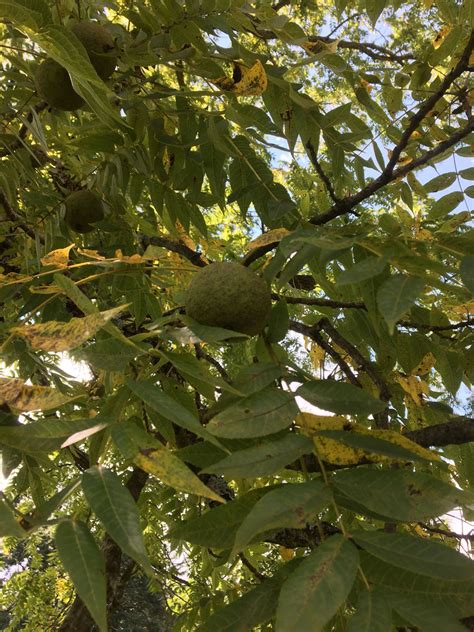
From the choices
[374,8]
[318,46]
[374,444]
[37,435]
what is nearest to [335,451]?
[374,444]

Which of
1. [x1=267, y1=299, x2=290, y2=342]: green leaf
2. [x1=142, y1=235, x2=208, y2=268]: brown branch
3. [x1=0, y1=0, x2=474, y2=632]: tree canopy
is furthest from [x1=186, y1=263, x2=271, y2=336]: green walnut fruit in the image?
[x1=142, y1=235, x2=208, y2=268]: brown branch

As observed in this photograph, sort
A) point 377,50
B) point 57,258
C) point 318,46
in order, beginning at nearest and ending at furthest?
point 57,258 < point 318,46 < point 377,50

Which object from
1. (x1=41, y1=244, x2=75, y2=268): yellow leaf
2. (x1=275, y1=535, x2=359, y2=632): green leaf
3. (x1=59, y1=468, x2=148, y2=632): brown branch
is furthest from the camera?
(x1=59, y1=468, x2=148, y2=632): brown branch

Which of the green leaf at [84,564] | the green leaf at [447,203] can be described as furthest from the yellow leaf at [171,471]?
the green leaf at [447,203]

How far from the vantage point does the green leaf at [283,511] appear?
96cm

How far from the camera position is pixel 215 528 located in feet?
3.94

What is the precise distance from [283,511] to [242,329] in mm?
640

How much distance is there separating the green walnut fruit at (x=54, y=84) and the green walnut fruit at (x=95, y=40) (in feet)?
0.40

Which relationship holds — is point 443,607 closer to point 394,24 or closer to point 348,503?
point 348,503

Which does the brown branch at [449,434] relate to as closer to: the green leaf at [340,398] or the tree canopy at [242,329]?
the tree canopy at [242,329]

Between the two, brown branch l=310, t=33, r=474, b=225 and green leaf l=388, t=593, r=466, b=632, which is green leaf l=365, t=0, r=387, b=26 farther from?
green leaf l=388, t=593, r=466, b=632

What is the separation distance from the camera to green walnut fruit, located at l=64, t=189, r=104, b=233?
271 cm

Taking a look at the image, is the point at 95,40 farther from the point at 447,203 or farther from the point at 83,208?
the point at 447,203

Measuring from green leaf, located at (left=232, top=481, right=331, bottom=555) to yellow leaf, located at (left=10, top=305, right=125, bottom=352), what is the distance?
1.61 ft
